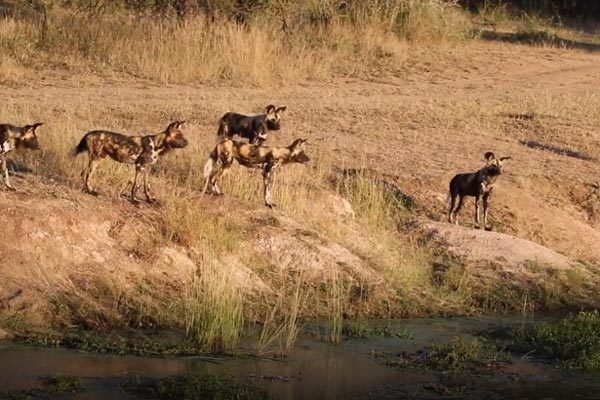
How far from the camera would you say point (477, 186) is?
49.2ft

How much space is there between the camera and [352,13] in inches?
1008

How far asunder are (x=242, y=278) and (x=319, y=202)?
238cm

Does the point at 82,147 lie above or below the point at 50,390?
above

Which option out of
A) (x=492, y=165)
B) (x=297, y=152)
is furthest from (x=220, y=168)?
(x=492, y=165)

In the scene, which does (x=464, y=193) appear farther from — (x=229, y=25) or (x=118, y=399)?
(x=229, y=25)

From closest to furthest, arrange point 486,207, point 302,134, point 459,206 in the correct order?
1. point 486,207
2. point 459,206
3. point 302,134

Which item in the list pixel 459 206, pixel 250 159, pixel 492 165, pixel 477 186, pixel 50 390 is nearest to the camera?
pixel 50 390

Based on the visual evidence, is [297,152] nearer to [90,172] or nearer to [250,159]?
[250,159]

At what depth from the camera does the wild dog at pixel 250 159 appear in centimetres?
1370

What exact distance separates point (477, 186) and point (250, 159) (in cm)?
268

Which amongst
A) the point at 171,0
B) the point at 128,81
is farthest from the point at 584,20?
the point at 128,81

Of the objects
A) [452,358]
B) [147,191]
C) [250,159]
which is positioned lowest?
[452,358]

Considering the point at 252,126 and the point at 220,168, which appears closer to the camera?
the point at 220,168

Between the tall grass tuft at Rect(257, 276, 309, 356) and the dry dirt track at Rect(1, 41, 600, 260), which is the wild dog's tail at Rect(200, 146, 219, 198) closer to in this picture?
the tall grass tuft at Rect(257, 276, 309, 356)
